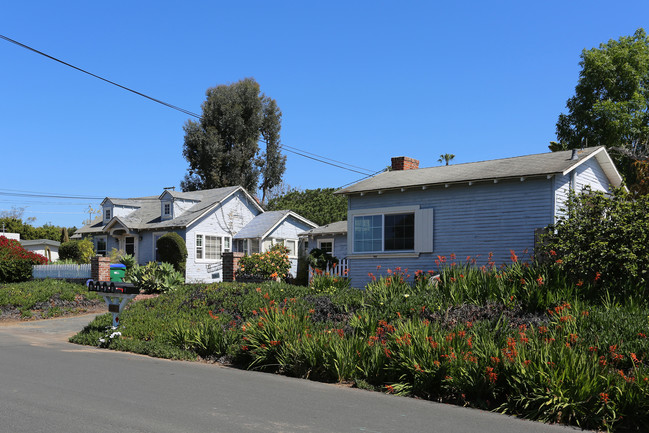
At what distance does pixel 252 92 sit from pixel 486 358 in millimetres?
45951

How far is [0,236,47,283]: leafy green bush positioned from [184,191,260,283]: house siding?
26.1ft

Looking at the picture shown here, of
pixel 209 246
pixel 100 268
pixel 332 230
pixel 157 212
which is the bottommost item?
pixel 100 268

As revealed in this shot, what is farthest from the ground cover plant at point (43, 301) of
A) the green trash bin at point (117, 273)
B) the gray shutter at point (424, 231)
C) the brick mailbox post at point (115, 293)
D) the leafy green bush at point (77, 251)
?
the gray shutter at point (424, 231)

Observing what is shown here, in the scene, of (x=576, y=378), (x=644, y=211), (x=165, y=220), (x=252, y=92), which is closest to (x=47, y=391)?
(x=576, y=378)

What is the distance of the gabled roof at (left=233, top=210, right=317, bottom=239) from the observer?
33.2 metres

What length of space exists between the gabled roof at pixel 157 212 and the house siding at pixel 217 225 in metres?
0.45

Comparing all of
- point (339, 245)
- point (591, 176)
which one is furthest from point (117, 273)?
point (591, 176)

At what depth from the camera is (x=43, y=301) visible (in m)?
20.7

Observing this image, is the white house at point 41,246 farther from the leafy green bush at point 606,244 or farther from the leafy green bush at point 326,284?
the leafy green bush at point 606,244

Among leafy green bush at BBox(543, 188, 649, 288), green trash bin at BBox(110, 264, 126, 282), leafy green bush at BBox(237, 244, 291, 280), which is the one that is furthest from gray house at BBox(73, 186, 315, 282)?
leafy green bush at BBox(543, 188, 649, 288)

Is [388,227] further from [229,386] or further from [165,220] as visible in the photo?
[165,220]

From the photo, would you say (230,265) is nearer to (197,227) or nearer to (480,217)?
(480,217)

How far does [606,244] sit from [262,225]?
25598 mm

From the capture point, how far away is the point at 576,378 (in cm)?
679
